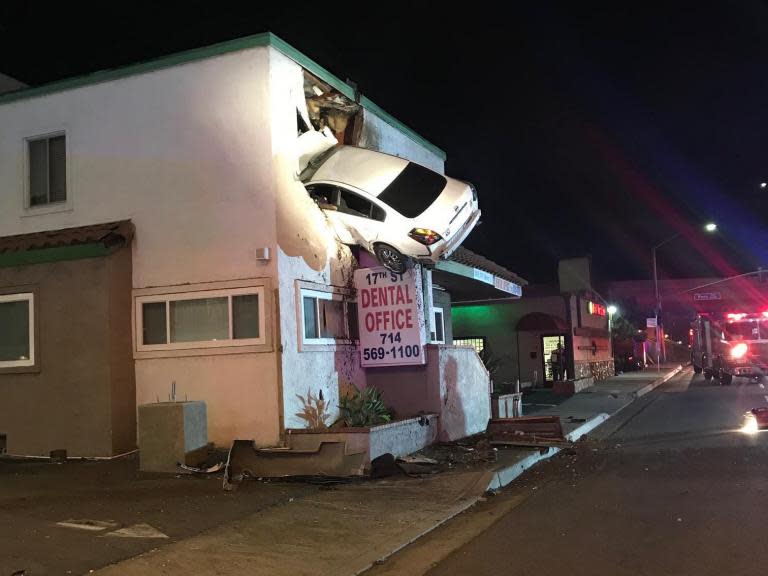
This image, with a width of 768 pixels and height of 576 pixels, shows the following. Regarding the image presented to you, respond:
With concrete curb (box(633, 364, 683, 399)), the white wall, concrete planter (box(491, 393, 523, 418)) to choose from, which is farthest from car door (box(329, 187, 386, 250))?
concrete curb (box(633, 364, 683, 399))

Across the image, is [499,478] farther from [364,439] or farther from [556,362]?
[556,362]

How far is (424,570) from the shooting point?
6094 mm

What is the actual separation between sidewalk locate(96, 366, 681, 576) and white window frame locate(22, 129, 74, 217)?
684 centimetres

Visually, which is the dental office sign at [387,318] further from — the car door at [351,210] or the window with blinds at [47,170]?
the window with blinds at [47,170]

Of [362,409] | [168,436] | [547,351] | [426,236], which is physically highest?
[426,236]

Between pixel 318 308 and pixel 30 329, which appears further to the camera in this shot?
pixel 318 308

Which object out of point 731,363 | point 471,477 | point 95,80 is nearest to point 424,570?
point 471,477

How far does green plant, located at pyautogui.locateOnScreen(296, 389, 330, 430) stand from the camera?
35.4ft

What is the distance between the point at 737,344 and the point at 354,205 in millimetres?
21613

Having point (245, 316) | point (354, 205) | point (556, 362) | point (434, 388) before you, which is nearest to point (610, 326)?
point (556, 362)

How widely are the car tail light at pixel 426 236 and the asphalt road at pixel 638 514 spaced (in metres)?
3.66

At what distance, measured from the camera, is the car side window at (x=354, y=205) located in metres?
11.5

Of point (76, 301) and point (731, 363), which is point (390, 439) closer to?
point (76, 301)

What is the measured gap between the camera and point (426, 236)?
10.9 metres
